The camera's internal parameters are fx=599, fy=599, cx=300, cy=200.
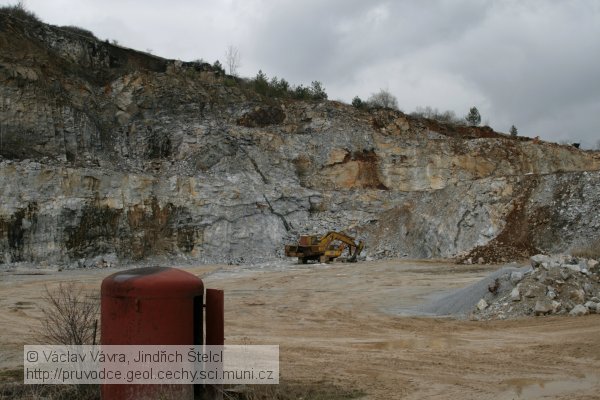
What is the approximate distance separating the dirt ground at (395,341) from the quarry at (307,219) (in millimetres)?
61

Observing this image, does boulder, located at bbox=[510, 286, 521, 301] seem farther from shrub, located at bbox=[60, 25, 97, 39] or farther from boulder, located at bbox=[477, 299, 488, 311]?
shrub, located at bbox=[60, 25, 97, 39]

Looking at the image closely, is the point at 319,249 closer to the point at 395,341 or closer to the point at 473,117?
the point at 395,341

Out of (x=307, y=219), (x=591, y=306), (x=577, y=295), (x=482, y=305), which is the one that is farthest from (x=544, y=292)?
(x=307, y=219)

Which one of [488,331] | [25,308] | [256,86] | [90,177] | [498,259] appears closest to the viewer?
[488,331]

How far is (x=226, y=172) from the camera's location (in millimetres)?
36469

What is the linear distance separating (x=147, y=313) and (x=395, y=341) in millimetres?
5701

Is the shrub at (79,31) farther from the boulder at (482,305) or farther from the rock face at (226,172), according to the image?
the boulder at (482,305)

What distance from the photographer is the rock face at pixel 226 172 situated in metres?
29.0

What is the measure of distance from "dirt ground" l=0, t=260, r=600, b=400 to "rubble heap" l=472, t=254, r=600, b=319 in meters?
0.43

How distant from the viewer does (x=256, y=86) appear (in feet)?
154

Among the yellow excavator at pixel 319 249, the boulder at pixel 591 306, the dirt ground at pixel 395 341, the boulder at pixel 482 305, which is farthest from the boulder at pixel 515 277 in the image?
the yellow excavator at pixel 319 249

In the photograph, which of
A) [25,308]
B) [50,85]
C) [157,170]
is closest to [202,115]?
[157,170]

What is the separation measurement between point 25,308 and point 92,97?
27.1 meters

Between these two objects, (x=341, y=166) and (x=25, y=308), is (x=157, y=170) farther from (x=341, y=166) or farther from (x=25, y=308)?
(x=25, y=308)
